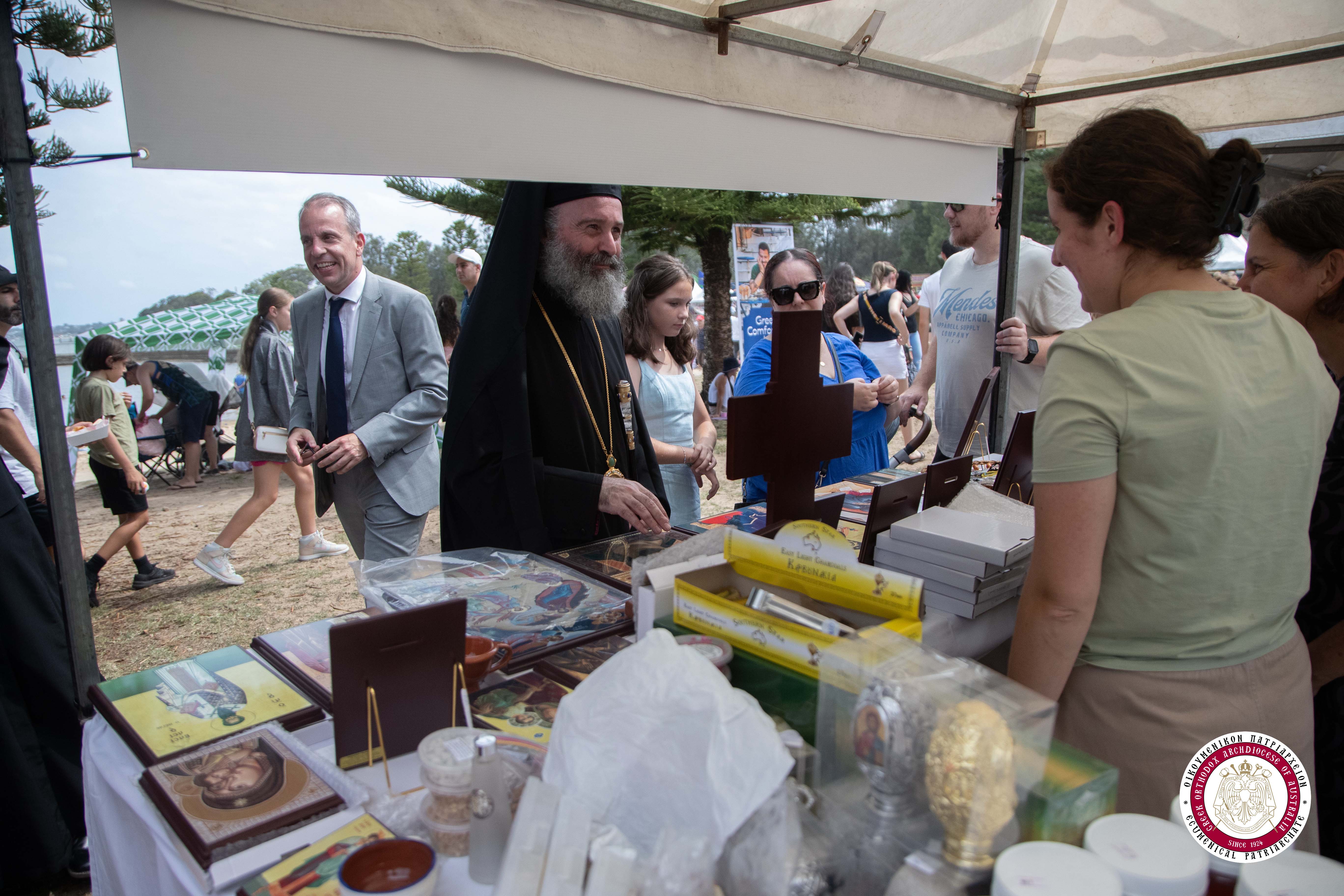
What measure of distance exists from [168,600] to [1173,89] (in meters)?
6.13

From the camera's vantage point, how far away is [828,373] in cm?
315

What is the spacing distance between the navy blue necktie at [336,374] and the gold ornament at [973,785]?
118 inches

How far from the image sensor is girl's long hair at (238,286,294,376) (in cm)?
552

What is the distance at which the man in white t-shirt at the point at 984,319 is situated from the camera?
12.7 feet

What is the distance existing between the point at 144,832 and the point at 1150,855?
1298 millimetres

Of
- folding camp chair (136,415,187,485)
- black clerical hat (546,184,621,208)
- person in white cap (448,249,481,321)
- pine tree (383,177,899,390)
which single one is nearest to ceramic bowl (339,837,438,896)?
black clerical hat (546,184,621,208)

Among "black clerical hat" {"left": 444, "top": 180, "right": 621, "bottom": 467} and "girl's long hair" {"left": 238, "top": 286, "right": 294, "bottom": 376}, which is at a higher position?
"black clerical hat" {"left": 444, "top": 180, "right": 621, "bottom": 467}

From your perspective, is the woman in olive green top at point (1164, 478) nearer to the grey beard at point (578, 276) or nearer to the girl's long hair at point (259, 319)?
the grey beard at point (578, 276)

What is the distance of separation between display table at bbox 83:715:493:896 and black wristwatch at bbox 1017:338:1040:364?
3.30 metres

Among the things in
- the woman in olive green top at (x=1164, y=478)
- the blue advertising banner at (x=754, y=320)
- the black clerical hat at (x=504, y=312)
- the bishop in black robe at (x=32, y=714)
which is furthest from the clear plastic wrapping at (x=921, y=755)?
the blue advertising banner at (x=754, y=320)

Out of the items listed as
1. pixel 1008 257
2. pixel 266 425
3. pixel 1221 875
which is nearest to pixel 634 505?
pixel 1221 875

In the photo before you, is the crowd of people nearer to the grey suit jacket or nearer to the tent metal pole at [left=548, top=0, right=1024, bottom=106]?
the grey suit jacket

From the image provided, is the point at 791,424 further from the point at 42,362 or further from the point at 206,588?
the point at 206,588

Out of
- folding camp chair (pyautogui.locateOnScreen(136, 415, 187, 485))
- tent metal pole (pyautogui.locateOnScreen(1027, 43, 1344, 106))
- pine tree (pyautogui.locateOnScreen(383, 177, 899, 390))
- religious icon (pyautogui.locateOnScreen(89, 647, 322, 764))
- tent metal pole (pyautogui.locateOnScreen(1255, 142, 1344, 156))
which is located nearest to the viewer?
religious icon (pyautogui.locateOnScreen(89, 647, 322, 764))
